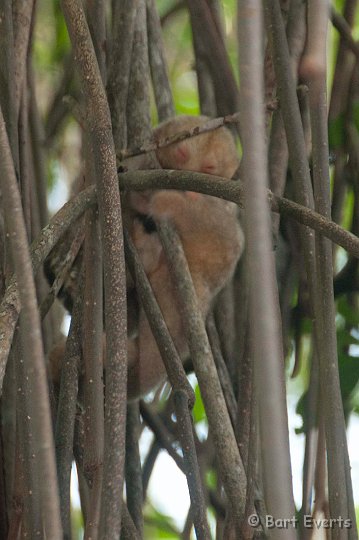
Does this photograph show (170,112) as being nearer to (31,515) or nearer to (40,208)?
(40,208)

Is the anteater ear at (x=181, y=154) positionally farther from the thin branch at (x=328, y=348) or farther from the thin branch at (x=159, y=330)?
the thin branch at (x=328, y=348)

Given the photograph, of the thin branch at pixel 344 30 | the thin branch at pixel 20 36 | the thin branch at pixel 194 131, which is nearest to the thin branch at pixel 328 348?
the thin branch at pixel 194 131

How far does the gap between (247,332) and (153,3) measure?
105 cm

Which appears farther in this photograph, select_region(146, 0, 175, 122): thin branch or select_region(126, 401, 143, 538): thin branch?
select_region(146, 0, 175, 122): thin branch

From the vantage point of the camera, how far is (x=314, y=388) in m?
1.93

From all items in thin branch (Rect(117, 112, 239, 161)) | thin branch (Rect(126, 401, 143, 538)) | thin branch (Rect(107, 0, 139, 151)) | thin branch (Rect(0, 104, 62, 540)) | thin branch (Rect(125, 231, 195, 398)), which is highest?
thin branch (Rect(107, 0, 139, 151))

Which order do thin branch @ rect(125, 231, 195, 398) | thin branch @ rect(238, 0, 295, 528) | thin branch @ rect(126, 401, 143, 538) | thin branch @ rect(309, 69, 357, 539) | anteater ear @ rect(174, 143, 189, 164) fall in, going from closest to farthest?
thin branch @ rect(238, 0, 295, 528) < thin branch @ rect(309, 69, 357, 539) < thin branch @ rect(125, 231, 195, 398) < thin branch @ rect(126, 401, 143, 538) < anteater ear @ rect(174, 143, 189, 164)

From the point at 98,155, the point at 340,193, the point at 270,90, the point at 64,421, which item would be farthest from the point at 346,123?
the point at 64,421

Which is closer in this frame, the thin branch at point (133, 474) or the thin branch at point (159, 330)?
the thin branch at point (159, 330)

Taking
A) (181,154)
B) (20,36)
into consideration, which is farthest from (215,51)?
(20,36)

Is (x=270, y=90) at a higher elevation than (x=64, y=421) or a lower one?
higher

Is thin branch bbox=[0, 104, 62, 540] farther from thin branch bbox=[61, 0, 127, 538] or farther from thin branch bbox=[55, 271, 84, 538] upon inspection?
thin branch bbox=[55, 271, 84, 538]

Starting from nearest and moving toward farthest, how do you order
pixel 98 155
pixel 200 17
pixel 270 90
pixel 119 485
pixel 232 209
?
pixel 119 485
pixel 98 155
pixel 270 90
pixel 200 17
pixel 232 209

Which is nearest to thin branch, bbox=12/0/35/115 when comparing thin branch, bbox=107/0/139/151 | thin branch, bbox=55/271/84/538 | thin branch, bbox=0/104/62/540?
thin branch, bbox=107/0/139/151
